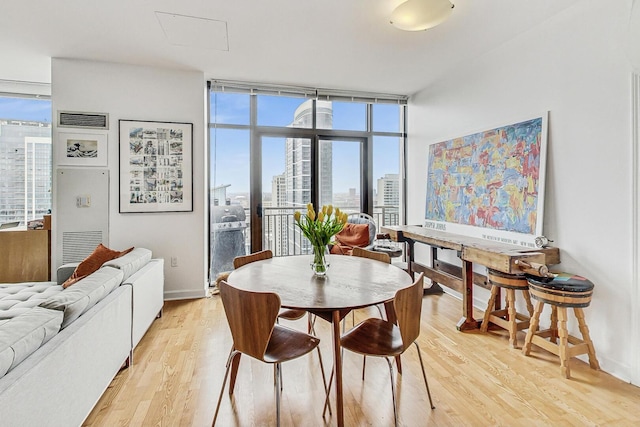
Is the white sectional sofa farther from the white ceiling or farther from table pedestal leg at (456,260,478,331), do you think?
table pedestal leg at (456,260,478,331)

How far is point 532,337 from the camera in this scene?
7.75ft

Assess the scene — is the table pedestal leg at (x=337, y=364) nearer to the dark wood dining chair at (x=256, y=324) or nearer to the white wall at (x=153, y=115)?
the dark wood dining chair at (x=256, y=324)

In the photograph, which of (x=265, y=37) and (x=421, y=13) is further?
(x=265, y=37)

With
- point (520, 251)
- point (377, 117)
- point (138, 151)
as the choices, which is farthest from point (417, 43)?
point (138, 151)

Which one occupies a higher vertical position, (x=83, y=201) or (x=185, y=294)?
(x=83, y=201)

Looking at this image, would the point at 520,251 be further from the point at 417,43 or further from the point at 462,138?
the point at 417,43

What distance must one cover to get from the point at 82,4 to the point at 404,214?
411 cm

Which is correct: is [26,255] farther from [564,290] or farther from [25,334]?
[564,290]

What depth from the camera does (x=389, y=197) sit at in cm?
471

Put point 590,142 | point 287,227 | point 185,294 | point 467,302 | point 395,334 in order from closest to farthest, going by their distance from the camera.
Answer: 1. point 395,334
2. point 590,142
3. point 467,302
4. point 185,294
5. point 287,227

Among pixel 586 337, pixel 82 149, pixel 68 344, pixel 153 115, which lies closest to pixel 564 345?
pixel 586 337

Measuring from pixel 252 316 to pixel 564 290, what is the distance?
204cm

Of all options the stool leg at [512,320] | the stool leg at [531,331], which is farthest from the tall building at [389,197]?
the stool leg at [531,331]

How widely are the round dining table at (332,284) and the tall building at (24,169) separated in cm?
355
